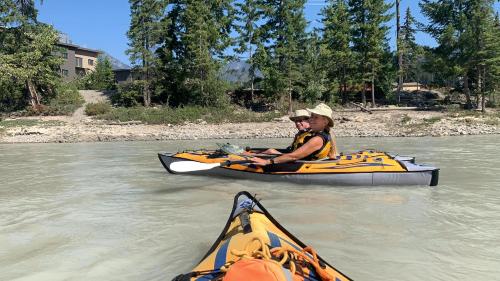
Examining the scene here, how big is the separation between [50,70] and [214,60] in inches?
347

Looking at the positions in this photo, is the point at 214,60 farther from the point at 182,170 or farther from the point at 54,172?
the point at 182,170

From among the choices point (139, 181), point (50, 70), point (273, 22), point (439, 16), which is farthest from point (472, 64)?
point (50, 70)

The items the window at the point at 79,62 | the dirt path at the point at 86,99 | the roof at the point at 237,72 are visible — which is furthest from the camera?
the window at the point at 79,62

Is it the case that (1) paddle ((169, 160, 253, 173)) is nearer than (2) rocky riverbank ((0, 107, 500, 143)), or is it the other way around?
(1) paddle ((169, 160, 253, 173))

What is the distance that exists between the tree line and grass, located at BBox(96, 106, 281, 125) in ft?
5.57

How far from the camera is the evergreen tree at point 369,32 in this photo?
25.7 metres

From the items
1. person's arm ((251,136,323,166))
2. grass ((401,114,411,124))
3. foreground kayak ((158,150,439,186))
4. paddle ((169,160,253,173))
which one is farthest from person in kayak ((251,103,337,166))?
grass ((401,114,411,124))

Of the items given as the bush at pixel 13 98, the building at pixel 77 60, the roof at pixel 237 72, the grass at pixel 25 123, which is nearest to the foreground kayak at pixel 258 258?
the grass at pixel 25 123

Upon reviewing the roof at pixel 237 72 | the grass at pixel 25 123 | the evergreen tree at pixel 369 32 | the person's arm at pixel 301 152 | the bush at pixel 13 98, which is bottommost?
the person's arm at pixel 301 152

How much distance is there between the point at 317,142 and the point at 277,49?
1803 centimetres

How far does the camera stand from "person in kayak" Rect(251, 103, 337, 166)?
6984 mm

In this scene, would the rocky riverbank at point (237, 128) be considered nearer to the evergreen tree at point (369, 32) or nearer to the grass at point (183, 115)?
the grass at point (183, 115)

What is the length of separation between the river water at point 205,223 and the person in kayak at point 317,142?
Answer: 511 millimetres

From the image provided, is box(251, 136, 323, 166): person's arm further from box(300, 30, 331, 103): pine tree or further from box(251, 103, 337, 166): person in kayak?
box(300, 30, 331, 103): pine tree
